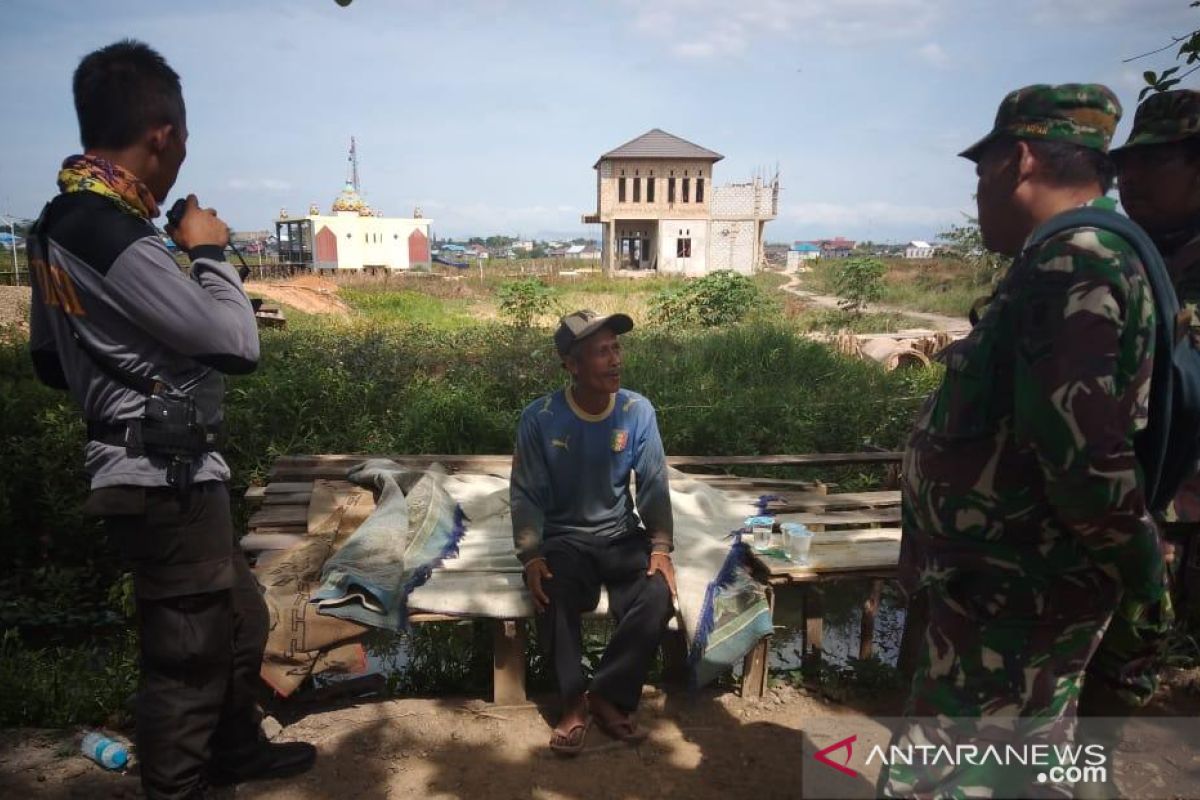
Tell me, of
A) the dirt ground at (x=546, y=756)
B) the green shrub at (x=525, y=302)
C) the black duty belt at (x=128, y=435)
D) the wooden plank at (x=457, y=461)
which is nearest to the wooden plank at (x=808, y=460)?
the wooden plank at (x=457, y=461)

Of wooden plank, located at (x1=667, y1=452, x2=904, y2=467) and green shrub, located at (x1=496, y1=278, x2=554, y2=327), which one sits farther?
green shrub, located at (x1=496, y1=278, x2=554, y2=327)

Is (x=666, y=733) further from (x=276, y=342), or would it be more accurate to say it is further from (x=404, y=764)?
(x=276, y=342)

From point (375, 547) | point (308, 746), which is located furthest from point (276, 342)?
point (308, 746)

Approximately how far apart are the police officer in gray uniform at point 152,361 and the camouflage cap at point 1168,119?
8.90 feet

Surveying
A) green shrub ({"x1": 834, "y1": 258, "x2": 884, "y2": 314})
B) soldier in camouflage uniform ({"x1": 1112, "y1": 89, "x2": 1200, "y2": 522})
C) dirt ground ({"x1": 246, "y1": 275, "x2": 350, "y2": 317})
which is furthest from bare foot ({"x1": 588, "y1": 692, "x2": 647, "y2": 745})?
dirt ground ({"x1": 246, "y1": 275, "x2": 350, "y2": 317})

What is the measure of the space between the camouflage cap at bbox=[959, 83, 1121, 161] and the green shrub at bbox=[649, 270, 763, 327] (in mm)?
10884

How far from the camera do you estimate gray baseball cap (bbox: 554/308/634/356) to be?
117 inches

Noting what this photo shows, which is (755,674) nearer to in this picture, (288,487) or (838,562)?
(838,562)

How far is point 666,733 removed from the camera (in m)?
2.85

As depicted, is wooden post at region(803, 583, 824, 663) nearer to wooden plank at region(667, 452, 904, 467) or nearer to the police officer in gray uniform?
wooden plank at region(667, 452, 904, 467)

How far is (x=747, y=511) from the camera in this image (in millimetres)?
3889

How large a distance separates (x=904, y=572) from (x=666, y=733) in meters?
1.47

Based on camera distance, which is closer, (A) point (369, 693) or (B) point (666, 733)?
(B) point (666, 733)

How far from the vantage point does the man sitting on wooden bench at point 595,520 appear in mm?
2799
